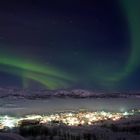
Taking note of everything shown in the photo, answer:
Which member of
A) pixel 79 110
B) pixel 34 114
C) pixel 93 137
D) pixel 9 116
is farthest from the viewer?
pixel 79 110

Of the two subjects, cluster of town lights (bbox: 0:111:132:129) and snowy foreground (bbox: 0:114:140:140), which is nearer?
snowy foreground (bbox: 0:114:140:140)

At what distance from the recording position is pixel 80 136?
72.8 meters

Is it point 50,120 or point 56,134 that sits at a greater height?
point 50,120

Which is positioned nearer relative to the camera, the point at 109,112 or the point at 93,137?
the point at 93,137

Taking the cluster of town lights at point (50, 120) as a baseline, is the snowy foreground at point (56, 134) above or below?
below

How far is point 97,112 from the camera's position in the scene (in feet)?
579

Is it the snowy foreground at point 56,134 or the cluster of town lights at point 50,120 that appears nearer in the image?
the snowy foreground at point 56,134

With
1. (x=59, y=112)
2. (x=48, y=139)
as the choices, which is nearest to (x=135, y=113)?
(x=59, y=112)

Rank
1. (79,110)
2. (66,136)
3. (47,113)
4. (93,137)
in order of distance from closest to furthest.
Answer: (66,136), (93,137), (47,113), (79,110)

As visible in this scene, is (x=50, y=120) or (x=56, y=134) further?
(x=50, y=120)

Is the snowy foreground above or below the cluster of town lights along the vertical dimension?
below

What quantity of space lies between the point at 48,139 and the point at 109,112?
122786mm

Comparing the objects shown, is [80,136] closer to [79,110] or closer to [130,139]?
[130,139]

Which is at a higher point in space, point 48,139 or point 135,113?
point 135,113
